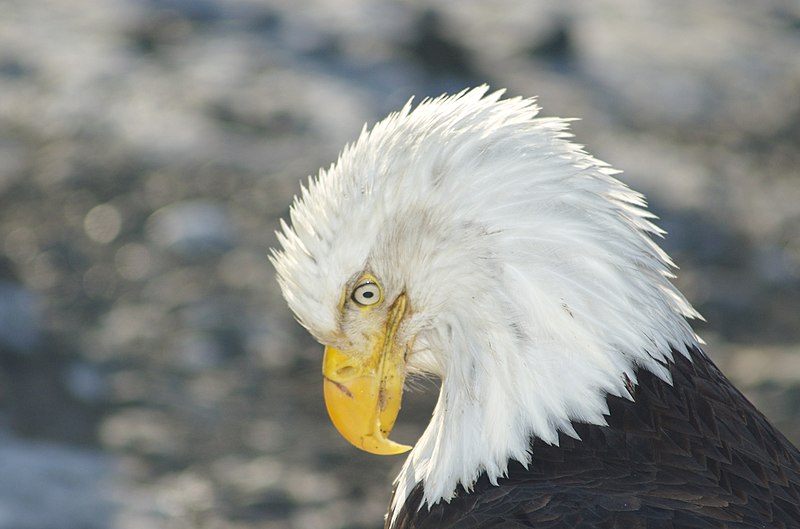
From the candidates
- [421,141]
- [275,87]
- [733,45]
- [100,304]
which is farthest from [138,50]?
[421,141]

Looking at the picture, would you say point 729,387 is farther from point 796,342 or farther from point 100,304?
point 100,304

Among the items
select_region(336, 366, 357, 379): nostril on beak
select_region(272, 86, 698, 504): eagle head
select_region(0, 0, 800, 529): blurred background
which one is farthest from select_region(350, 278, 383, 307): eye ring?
select_region(0, 0, 800, 529): blurred background

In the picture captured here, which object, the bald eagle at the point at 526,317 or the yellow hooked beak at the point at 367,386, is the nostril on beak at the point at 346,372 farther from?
the bald eagle at the point at 526,317

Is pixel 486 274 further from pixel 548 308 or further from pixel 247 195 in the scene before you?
pixel 247 195

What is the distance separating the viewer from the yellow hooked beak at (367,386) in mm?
3512

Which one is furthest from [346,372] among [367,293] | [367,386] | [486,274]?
[486,274]

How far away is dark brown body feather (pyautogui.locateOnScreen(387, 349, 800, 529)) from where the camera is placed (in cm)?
298

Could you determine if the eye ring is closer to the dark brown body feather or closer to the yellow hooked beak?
the yellow hooked beak

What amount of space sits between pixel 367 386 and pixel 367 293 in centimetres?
32

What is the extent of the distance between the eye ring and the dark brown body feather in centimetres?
57

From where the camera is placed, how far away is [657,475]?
312 centimetres

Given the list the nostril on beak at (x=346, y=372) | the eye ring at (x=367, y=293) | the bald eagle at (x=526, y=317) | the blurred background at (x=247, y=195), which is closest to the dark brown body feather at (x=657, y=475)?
the bald eagle at (x=526, y=317)

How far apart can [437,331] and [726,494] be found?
2.88 ft

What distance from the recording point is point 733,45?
9.76 meters
